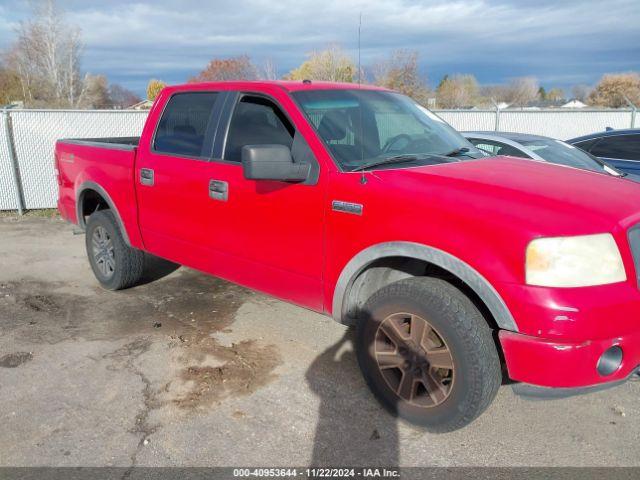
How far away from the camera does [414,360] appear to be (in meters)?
2.97

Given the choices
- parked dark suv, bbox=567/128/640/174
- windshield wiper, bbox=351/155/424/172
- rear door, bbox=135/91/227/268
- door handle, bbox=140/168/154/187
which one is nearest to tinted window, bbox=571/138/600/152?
parked dark suv, bbox=567/128/640/174

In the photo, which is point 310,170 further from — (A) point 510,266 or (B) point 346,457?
(B) point 346,457

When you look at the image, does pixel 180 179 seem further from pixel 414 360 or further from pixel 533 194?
pixel 533 194

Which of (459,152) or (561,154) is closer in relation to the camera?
(459,152)

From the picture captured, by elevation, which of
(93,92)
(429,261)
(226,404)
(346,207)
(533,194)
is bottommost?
(226,404)

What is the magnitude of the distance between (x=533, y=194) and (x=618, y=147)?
6.09 metres

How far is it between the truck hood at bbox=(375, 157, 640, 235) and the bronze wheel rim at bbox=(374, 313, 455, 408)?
0.69 meters

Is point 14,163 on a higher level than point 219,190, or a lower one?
lower

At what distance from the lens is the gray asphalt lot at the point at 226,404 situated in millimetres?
2854

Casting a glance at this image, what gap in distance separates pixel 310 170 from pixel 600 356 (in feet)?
6.01

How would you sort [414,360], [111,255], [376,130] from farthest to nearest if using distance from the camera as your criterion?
[111,255] < [376,130] < [414,360]

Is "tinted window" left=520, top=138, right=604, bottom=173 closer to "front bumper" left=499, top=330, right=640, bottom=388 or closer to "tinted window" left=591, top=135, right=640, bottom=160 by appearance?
"tinted window" left=591, top=135, right=640, bottom=160

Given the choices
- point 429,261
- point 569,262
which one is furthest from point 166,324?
point 569,262

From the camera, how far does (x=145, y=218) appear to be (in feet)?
15.0
